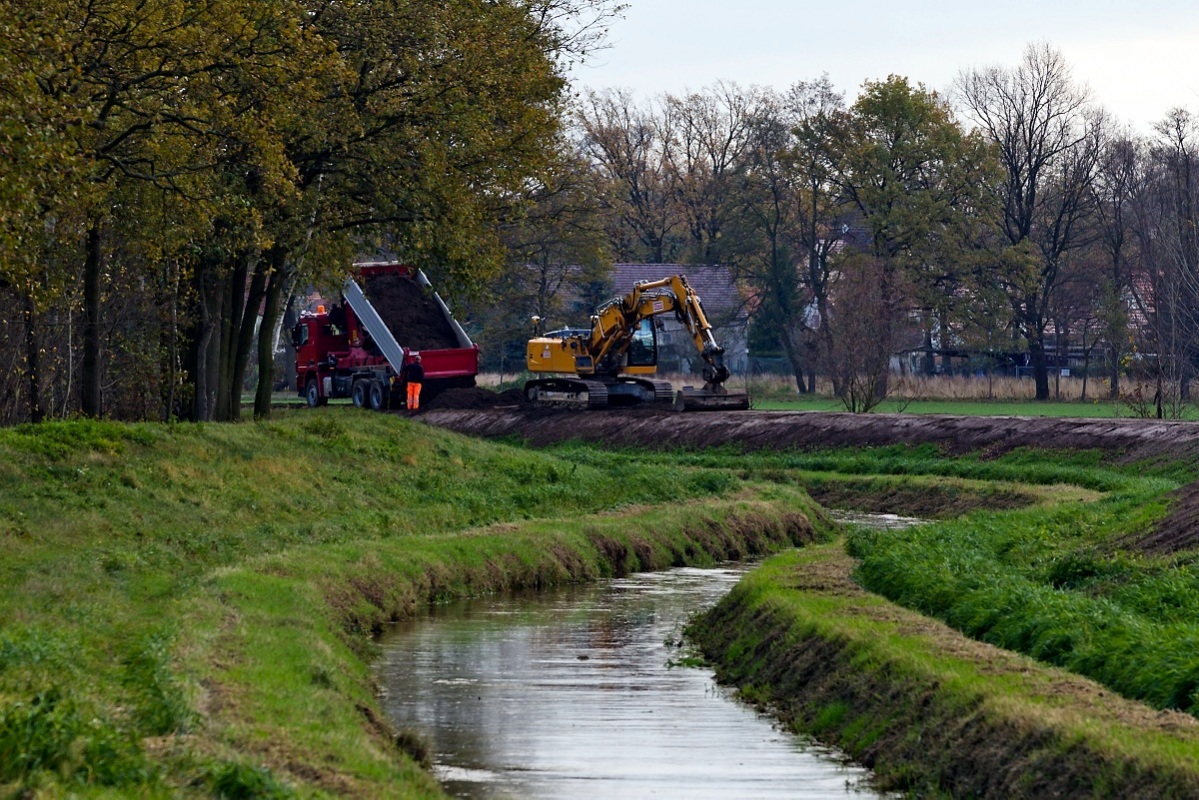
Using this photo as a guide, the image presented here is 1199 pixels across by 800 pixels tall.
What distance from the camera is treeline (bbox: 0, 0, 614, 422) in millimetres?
24078

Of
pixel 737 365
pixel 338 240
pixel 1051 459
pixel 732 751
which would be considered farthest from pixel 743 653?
pixel 737 365

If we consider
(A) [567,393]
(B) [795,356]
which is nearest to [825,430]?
(A) [567,393]

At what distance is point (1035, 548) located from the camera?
67.3 ft

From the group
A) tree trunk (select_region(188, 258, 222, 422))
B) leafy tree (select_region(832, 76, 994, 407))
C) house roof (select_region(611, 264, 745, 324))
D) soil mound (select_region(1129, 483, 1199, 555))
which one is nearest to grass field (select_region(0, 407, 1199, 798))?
soil mound (select_region(1129, 483, 1199, 555))

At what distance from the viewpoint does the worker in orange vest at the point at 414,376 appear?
179ft

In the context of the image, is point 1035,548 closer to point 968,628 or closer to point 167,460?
point 968,628

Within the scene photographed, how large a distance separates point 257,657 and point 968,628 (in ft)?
22.0

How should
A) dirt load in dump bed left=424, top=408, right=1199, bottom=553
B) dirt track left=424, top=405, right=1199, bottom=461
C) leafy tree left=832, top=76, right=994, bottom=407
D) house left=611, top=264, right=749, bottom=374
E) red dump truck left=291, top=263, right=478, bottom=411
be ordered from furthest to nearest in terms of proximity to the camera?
house left=611, top=264, right=749, bottom=374
leafy tree left=832, top=76, right=994, bottom=407
red dump truck left=291, top=263, right=478, bottom=411
dirt track left=424, top=405, right=1199, bottom=461
dirt load in dump bed left=424, top=408, right=1199, bottom=553

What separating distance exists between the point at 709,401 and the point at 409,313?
11.4 m

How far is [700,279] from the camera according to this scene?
9356cm

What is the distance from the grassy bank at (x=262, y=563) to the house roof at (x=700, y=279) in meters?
54.1

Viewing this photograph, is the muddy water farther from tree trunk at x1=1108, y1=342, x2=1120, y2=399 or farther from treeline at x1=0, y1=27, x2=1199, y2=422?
tree trunk at x1=1108, y1=342, x2=1120, y2=399

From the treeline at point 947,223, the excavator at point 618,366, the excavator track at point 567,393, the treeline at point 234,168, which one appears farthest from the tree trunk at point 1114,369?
the treeline at point 234,168

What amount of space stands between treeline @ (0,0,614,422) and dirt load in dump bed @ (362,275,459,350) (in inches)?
698
